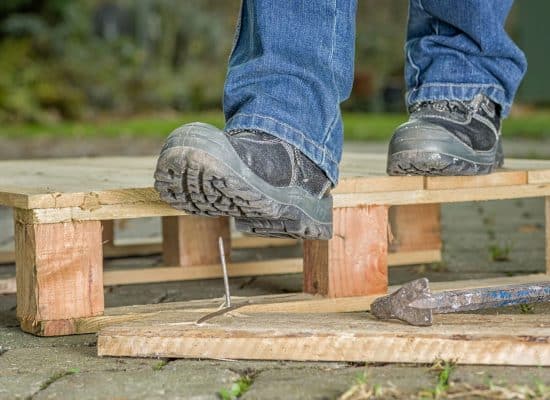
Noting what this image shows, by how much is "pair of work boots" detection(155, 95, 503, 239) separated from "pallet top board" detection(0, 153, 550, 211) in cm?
5

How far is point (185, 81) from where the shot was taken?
14602 millimetres

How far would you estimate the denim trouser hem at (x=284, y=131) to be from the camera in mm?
2355

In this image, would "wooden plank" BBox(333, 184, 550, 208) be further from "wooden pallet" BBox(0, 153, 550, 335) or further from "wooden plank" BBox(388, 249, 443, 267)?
"wooden plank" BBox(388, 249, 443, 267)

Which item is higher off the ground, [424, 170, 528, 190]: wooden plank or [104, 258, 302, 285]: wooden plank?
[424, 170, 528, 190]: wooden plank

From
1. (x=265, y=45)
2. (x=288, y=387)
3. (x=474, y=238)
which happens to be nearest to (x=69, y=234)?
(x=265, y=45)

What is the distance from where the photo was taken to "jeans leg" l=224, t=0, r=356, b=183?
2371 mm

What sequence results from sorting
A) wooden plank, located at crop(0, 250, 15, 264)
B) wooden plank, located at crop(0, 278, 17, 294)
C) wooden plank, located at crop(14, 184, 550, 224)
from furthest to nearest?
wooden plank, located at crop(0, 250, 15, 264) < wooden plank, located at crop(0, 278, 17, 294) < wooden plank, located at crop(14, 184, 550, 224)

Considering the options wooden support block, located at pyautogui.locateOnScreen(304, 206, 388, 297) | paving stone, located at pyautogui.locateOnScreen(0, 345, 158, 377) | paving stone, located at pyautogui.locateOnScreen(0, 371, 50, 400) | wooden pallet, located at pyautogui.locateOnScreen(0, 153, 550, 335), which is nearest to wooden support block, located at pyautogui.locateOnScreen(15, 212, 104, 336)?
wooden pallet, located at pyautogui.locateOnScreen(0, 153, 550, 335)

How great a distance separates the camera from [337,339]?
2146mm

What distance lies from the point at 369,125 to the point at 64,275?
9.20 metres

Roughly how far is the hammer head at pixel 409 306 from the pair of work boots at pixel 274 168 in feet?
0.92

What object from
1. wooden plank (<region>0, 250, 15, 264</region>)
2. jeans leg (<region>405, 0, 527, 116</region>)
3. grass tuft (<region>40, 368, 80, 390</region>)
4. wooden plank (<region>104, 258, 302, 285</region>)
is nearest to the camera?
grass tuft (<region>40, 368, 80, 390</region>)

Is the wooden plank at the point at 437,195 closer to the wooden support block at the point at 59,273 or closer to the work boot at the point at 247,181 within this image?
the work boot at the point at 247,181

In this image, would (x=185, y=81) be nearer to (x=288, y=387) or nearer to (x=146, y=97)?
(x=146, y=97)
